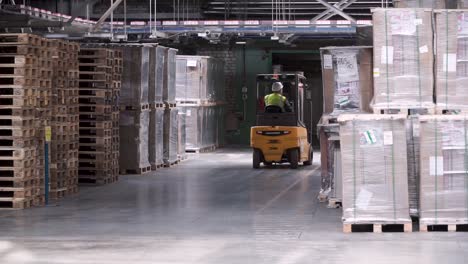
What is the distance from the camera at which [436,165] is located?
11.7m

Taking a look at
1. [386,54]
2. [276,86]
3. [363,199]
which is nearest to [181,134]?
[276,86]

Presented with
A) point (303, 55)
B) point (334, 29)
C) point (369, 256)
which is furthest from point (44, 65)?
point (303, 55)

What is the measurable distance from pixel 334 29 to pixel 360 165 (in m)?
13.4

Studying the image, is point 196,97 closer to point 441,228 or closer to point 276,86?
point 276,86

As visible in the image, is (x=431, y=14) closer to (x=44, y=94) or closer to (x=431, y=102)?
(x=431, y=102)

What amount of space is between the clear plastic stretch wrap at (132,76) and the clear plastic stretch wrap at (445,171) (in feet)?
33.5

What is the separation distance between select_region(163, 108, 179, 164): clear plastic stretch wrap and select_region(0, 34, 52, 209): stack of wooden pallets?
7948mm

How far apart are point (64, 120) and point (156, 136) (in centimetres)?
578

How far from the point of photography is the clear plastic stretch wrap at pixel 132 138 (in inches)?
826

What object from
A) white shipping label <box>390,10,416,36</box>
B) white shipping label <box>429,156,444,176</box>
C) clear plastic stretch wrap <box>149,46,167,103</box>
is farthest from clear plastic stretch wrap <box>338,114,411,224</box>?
clear plastic stretch wrap <box>149,46,167,103</box>

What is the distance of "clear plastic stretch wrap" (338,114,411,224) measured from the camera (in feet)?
38.7

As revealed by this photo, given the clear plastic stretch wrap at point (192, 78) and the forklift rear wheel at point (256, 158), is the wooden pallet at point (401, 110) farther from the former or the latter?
the clear plastic stretch wrap at point (192, 78)

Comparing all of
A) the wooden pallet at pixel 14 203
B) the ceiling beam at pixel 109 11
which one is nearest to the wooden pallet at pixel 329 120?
the wooden pallet at pixel 14 203

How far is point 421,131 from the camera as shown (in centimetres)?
1171
